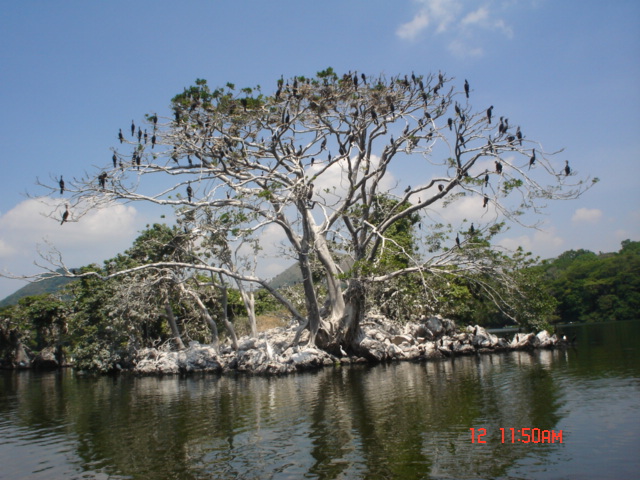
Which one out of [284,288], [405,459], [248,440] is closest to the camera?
[405,459]

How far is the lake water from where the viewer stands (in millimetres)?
7531

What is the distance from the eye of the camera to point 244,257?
2383 cm

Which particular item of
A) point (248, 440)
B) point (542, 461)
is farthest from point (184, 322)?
point (542, 461)

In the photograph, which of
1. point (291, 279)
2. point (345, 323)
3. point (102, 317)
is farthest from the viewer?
point (291, 279)

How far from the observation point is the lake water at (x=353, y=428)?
7.53 meters

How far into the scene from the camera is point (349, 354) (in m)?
23.8

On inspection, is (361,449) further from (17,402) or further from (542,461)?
(17,402)

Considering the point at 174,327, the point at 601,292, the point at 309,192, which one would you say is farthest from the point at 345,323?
the point at 601,292

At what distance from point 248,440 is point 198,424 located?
7.80 feet
